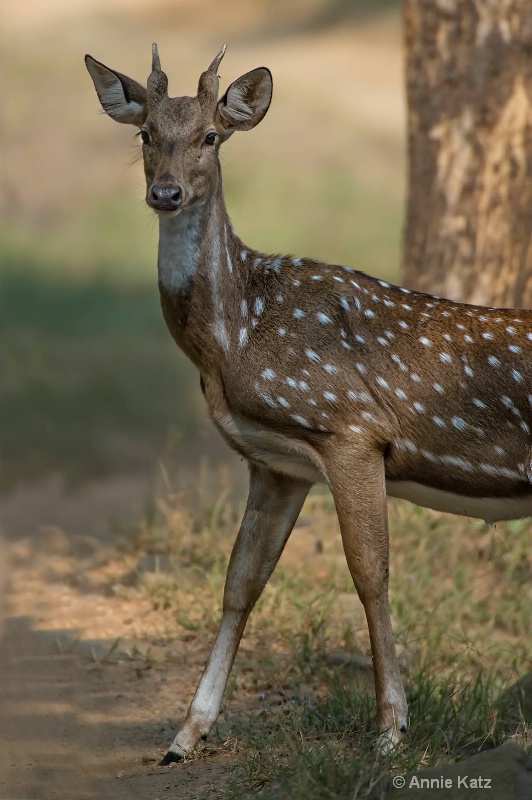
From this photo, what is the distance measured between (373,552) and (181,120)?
84.8 inches

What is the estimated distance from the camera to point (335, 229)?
65.7ft

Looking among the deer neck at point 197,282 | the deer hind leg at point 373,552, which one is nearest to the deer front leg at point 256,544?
the deer hind leg at point 373,552

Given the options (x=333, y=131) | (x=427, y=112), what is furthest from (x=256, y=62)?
(x=427, y=112)

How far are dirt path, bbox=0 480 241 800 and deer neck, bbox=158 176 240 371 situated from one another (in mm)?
1929

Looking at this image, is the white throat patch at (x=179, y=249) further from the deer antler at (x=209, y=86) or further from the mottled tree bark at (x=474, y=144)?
the mottled tree bark at (x=474, y=144)

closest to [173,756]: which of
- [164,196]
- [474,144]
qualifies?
[164,196]

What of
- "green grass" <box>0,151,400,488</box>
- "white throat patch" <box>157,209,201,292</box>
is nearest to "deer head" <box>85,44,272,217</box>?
"white throat patch" <box>157,209,201,292</box>

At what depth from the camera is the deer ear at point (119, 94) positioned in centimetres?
584

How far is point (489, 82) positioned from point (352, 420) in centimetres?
404

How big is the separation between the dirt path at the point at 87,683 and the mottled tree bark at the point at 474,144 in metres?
3.22

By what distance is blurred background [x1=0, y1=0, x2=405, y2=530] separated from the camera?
12203 mm

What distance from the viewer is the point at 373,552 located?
5.53m

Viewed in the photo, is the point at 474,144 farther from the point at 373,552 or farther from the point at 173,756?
the point at 173,756

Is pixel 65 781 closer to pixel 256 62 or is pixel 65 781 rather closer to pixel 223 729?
pixel 223 729
